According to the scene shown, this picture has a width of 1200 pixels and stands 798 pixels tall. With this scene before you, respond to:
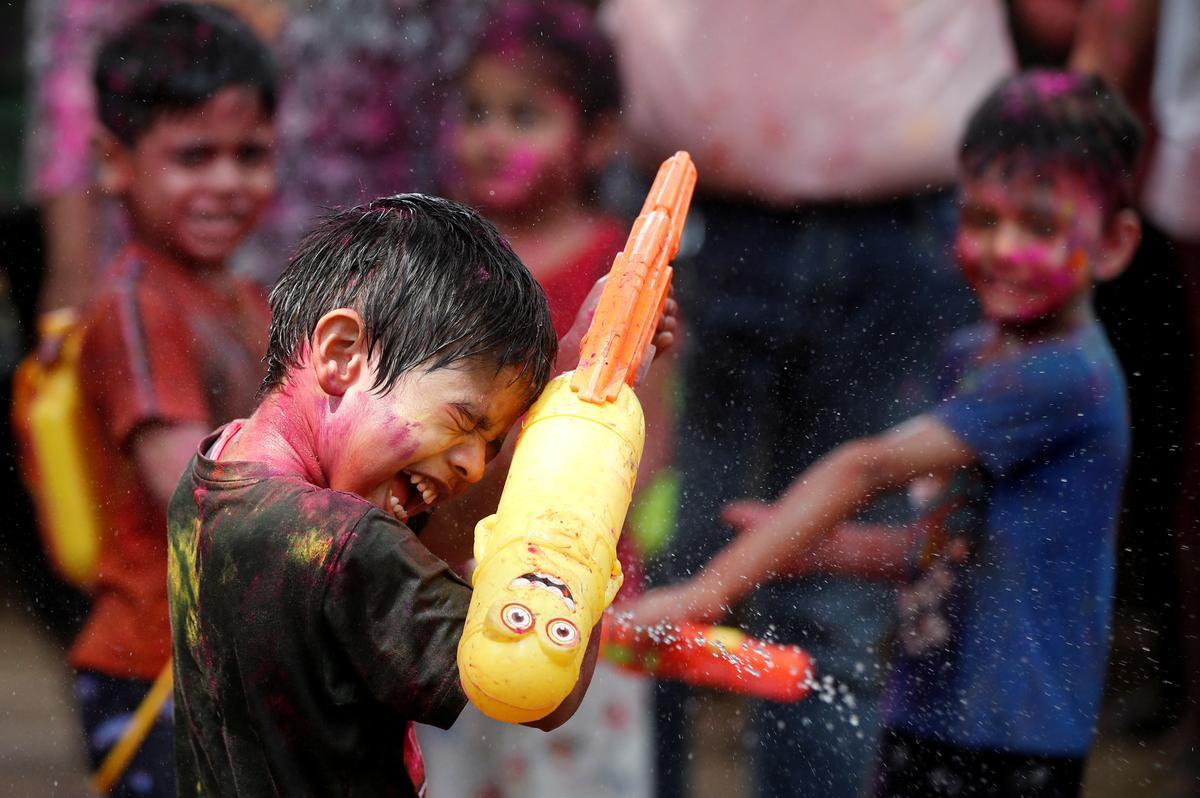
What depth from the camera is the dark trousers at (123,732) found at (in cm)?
282

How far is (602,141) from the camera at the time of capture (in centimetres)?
275

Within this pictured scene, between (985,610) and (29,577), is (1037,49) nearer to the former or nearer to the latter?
(985,610)

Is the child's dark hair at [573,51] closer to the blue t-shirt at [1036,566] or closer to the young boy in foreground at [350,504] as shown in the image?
the blue t-shirt at [1036,566]

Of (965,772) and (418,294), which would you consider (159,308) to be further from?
(965,772)

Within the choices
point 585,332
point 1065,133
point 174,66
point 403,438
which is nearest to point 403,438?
point 403,438

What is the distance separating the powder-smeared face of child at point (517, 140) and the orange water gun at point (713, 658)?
3.22 feet

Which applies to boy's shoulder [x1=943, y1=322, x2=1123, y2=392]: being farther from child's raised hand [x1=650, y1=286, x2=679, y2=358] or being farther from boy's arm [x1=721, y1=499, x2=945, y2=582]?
child's raised hand [x1=650, y1=286, x2=679, y2=358]

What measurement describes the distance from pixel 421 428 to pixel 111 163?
2025 mm

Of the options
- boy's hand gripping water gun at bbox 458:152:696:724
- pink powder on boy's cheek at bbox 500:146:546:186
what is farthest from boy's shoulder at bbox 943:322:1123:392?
boy's hand gripping water gun at bbox 458:152:696:724

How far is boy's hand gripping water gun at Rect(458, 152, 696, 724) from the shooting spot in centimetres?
106

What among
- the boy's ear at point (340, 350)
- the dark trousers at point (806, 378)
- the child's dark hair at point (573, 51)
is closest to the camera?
the boy's ear at point (340, 350)

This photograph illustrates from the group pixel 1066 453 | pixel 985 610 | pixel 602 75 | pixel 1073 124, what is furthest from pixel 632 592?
pixel 1073 124

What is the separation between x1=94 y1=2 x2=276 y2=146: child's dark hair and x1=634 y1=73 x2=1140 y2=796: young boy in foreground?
4.99 feet


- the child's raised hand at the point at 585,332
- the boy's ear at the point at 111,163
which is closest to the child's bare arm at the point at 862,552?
the child's raised hand at the point at 585,332
